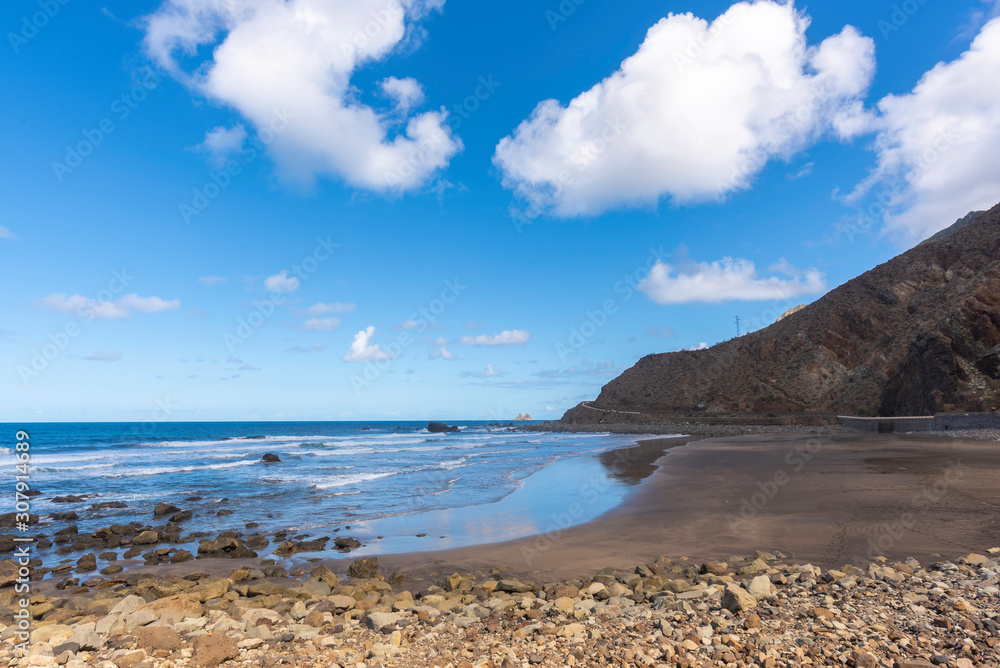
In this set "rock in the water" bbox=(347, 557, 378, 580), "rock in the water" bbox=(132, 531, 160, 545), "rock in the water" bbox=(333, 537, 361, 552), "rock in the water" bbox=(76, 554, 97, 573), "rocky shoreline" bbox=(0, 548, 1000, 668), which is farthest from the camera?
"rock in the water" bbox=(132, 531, 160, 545)

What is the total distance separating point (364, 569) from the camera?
29.6 feet

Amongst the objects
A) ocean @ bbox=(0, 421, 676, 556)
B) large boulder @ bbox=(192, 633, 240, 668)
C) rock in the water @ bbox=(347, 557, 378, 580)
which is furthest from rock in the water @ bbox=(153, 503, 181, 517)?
large boulder @ bbox=(192, 633, 240, 668)

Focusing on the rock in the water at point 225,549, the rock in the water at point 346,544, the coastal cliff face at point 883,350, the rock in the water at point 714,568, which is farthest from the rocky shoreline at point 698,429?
the rock in the water at point 225,549

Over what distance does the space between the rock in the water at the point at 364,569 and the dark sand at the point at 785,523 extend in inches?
20.9

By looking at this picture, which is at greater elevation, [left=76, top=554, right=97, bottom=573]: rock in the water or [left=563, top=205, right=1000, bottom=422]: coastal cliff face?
[left=563, top=205, right=1000, bottom=422]: coastal cliff face

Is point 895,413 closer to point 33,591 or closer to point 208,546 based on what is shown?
point 208,546

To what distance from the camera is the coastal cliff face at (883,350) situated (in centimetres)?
3678

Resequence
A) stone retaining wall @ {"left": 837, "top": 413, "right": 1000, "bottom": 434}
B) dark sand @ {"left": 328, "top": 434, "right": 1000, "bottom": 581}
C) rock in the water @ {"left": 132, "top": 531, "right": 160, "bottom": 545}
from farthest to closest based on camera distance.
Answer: stone retaining wall @ {"left": 837, "top": 413, "right": 1000, "bottom": 434}, rock in the water @ {"left": 132, "top": 531, "right": 160, "bottom": 545}, dark sand @ {"left": 328, "top": 434, "right": 1000, "bottom": 581}

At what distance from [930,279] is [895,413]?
92.1 feet

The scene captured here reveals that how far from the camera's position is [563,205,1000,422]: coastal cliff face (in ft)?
121

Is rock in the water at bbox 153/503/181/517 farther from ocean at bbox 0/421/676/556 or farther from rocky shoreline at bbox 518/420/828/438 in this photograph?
rocky shoreline at bbox 518/420/828/438

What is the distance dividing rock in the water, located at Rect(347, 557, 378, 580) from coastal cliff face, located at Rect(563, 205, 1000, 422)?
135 feet

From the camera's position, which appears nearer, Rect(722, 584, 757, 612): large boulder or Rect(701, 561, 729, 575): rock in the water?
Rect(722, 584, 757, 612): large boulder

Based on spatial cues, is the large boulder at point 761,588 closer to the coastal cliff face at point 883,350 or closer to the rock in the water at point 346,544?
the rock in the water at point 346,544
